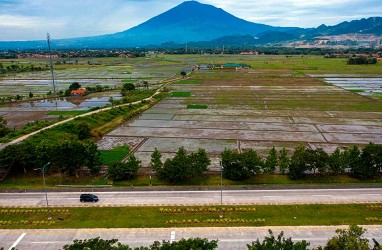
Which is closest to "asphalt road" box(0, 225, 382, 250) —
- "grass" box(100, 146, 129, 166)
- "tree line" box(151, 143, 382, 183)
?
"tree line" box(151, 143, 382, 183)

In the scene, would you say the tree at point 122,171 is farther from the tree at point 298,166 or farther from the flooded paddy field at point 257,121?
the tree at point 298,166

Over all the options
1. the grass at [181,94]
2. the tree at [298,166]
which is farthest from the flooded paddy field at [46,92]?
the tree at [298,166]

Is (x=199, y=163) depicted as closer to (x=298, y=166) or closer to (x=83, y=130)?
(x=298, y=166)

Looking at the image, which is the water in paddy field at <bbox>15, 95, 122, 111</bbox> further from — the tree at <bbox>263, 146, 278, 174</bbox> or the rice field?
the tree at <bbox>263, 146, 278, 174</bbox>

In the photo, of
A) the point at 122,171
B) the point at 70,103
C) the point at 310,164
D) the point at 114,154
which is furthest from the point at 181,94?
the point at 310,164

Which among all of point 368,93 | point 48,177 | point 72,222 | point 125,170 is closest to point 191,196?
point 125,170
